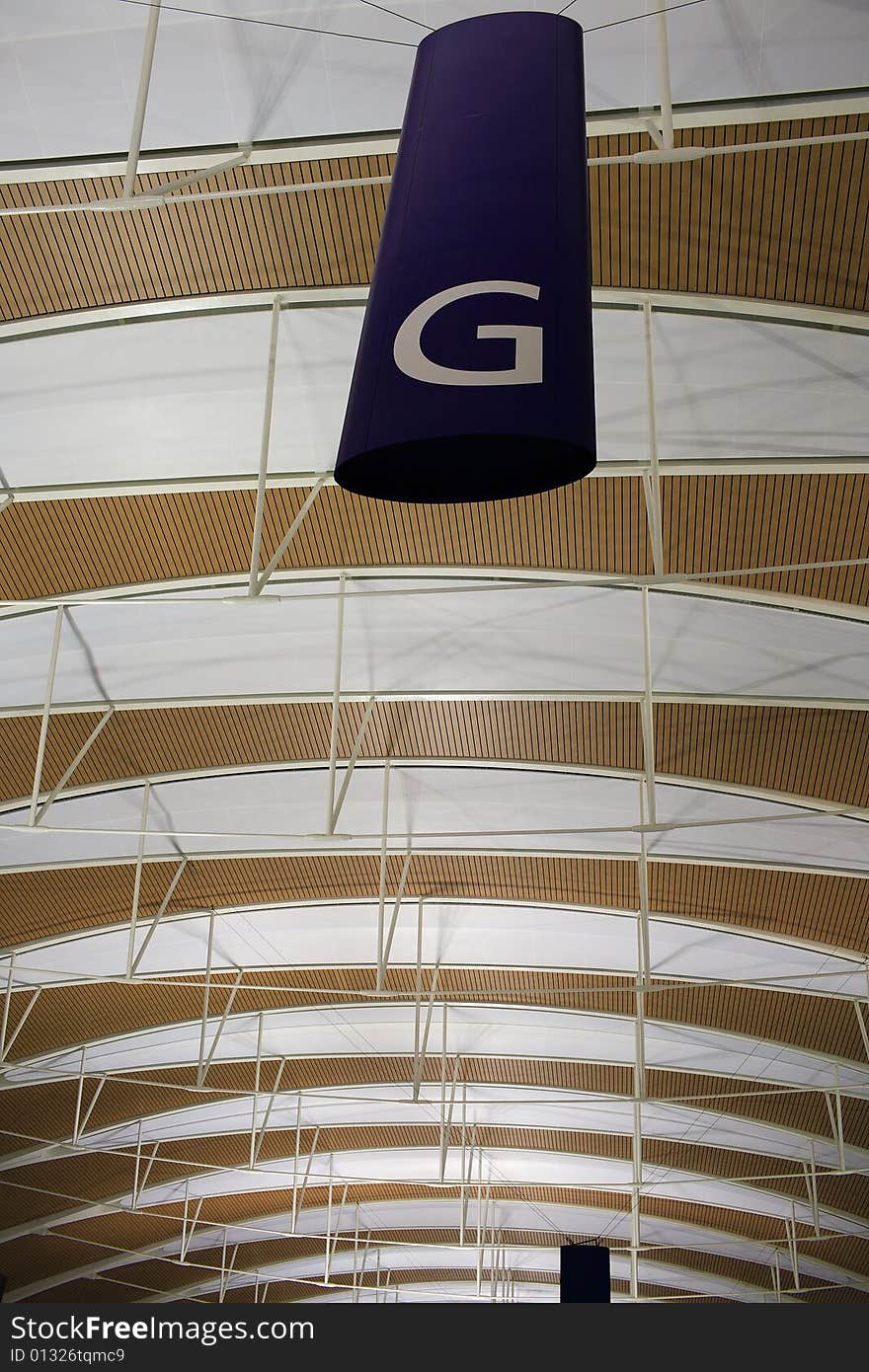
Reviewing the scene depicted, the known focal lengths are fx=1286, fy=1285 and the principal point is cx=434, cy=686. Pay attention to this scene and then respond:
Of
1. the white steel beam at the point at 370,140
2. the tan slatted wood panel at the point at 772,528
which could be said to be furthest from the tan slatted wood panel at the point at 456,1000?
the white steel beam at the point at 370,140

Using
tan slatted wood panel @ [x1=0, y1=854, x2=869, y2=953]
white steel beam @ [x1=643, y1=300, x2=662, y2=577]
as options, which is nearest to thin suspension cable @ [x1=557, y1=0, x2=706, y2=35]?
white steel beam @ [x1=643, y1=300, x2=662, y2=577]

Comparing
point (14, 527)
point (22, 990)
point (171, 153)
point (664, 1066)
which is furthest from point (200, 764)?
point (664, 1066)

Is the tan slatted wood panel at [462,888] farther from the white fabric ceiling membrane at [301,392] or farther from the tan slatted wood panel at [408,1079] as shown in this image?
the white fabric ceiling membrane at [301,392]

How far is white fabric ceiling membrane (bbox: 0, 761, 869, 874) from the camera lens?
32125 millimetres

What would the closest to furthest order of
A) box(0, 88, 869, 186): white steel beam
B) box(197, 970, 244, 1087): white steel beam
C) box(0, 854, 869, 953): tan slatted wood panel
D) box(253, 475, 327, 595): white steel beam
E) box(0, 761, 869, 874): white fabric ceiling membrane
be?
box(0, 88, 869, 186): white steel beam → box(253, 475, 327, 595): white steel beam → box(0, 761, 869, 874): white fabric ceiling membrane → box(0, 854, 869, 953): tan slatted wood panel → box(197, 970, 244, 1087): white steel beam

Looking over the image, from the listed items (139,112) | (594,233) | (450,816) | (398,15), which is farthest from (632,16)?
(450,816)

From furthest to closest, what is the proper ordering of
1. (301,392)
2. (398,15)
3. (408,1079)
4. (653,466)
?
(408,1079)
(301,392)
(653,466)
(398,15)

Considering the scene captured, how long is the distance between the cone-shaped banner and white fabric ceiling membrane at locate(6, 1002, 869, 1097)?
120 ft

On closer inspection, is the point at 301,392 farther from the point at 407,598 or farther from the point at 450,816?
the point at 450,816

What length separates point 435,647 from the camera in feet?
93.7

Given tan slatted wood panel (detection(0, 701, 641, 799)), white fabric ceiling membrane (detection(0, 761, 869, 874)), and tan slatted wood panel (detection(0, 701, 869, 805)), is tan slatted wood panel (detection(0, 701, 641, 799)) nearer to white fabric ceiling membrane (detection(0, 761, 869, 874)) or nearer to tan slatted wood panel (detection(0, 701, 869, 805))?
tan slatted wood panel (detection(0, 701, 869, 805))

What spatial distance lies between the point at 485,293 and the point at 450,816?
28439mm

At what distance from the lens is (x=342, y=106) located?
56.2ft

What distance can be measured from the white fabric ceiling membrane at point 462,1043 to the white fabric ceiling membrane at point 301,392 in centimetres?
2389
